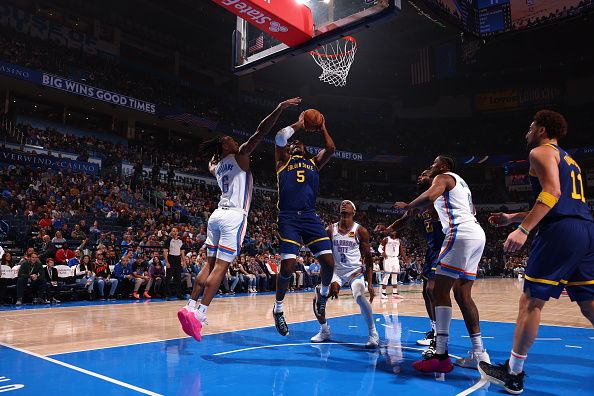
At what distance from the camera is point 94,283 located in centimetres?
1092

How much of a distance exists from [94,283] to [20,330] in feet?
17.0

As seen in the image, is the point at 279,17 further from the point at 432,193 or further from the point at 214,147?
the point at 432,193

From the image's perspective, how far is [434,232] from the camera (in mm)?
5258

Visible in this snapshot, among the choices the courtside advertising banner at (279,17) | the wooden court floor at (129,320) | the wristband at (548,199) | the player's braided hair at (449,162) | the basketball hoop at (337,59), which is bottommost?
the wooden court floor at (129,320)

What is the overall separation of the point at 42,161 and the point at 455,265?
692 inches

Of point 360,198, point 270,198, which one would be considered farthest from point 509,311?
point 360,198

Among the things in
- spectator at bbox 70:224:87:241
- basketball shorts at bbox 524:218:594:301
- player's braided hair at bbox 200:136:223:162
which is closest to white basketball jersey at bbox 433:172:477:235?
basketball shorts at bbox 524:218:594:301

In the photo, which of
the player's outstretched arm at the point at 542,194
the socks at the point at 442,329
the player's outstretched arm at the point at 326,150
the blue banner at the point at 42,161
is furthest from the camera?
the blue banner at the point at 42,161

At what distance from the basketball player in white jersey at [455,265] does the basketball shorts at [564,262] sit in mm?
891

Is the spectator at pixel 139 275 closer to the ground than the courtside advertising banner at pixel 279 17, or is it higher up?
closer to the ground

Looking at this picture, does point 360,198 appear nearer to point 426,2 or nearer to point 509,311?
point 426,2

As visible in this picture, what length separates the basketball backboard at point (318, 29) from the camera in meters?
6.58

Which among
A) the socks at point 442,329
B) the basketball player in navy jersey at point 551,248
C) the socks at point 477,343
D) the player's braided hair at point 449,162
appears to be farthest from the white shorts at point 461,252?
the basketball player in navy jersey at point 551,248

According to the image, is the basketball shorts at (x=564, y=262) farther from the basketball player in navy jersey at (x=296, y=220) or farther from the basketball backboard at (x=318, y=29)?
the basketball backboard at (x=318, y=29)
